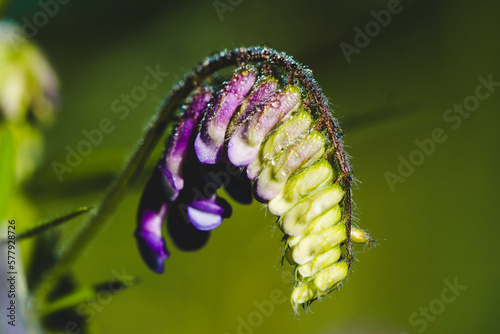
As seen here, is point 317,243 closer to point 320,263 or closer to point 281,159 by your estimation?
point 320,263

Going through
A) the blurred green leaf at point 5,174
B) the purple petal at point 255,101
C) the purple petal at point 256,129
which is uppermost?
the blurred green leaf at point 5,174

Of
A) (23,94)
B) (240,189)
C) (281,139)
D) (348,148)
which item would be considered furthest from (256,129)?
(348,148)

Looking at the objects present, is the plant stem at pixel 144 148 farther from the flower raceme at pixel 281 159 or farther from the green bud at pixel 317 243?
the green bud at pixel 317 243

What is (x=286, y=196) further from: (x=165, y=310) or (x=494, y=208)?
(x=494, y=208)

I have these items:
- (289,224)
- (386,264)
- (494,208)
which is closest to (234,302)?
(386,264)

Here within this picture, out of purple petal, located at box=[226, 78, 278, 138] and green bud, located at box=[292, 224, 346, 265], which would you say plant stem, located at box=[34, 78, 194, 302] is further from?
green bud, located at box=[292, 224, 346, 265]

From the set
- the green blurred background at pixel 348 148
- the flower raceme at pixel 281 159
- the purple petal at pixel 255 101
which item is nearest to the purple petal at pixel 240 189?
the flower raceme at pixel 281 159
